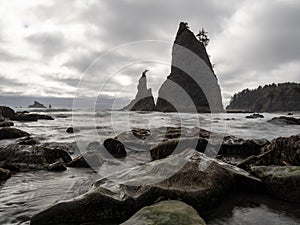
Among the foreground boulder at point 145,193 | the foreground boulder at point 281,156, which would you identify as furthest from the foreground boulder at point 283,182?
the foreground boulder at point 281,156

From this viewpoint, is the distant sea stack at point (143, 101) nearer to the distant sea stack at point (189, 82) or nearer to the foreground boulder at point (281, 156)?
the distant sea stack at point (189, 82)

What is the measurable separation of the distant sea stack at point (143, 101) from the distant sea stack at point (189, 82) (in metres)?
1.94

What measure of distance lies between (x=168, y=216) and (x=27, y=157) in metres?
4.50

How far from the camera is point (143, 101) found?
6378cm

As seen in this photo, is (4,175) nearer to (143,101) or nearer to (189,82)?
(189,82)

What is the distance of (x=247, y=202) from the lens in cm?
366

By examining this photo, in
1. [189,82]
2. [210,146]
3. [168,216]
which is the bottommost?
[168,216]

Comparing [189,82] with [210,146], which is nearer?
[210,146]

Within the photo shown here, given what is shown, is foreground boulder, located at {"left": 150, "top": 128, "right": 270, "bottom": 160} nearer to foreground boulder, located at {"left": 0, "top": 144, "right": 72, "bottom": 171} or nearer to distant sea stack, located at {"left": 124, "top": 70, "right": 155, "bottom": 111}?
foreground boulder, located at {"left": 0, "top": 144, "right": 72, "bottom": 171}

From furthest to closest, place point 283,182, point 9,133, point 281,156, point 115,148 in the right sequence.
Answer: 1. point 9,133
2. point 115,148
3. point 281,156
4. point 283,182

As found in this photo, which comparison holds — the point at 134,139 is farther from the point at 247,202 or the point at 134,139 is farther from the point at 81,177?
the point at 247,202

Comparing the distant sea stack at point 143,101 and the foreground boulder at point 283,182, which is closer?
the foreground boulder at point 283,182

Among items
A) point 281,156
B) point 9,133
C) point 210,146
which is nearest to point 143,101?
point 9,133

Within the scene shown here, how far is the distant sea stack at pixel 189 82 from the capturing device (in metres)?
57.0
